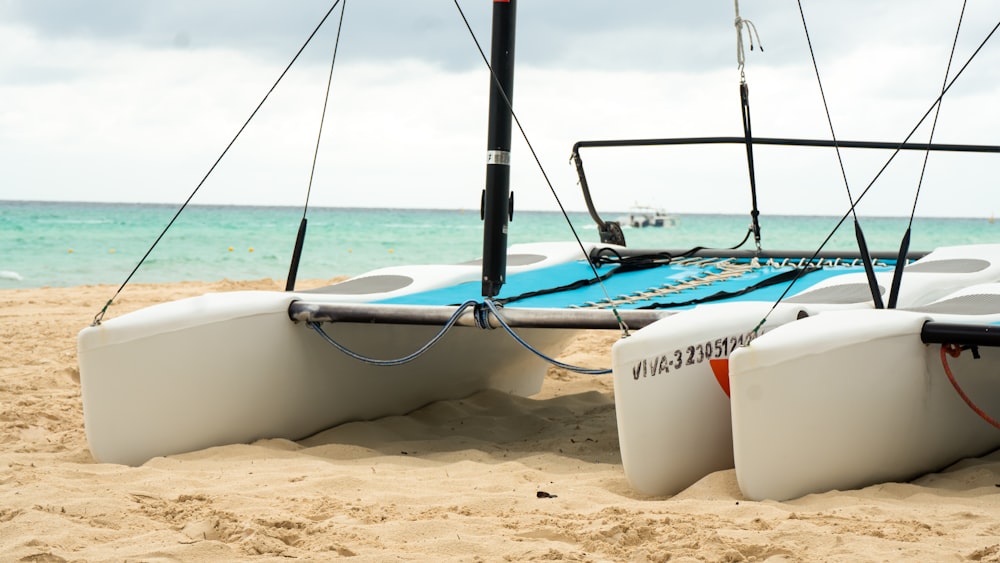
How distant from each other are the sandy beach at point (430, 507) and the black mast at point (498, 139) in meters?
0.72

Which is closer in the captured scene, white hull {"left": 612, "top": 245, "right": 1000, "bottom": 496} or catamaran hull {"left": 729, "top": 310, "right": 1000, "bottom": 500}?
catamaran hull {"left": 729, "top": 310, "right": 1000, "bottom": 500}

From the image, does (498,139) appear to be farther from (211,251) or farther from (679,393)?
(211,251)

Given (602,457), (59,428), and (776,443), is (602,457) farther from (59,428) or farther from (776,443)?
(59,428)

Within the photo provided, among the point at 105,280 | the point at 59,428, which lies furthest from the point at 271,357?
the point at 105,280

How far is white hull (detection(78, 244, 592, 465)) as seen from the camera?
3.25 metres

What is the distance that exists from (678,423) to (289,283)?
1.69 metres

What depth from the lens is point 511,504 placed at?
8.75ft

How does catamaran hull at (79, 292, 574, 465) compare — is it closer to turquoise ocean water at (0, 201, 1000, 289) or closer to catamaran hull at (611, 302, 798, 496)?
catamaran hull at (611, 302, 798, 496)

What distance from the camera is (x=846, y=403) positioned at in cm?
278

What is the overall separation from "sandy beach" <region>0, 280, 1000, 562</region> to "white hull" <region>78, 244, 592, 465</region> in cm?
10

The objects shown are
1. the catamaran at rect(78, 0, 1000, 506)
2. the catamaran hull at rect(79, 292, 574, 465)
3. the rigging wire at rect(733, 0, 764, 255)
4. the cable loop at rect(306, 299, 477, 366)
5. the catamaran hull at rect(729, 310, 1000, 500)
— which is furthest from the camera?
the rigging wire at rect(733, 0, 764, 255)

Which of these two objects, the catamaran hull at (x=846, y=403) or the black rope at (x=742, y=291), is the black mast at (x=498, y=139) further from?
the catamaran hull at (x=846, y=403)

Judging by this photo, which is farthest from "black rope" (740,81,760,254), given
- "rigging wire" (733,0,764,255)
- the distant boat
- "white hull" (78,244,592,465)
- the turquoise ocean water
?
the distant boat

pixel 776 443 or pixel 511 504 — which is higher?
pixel 776 443
